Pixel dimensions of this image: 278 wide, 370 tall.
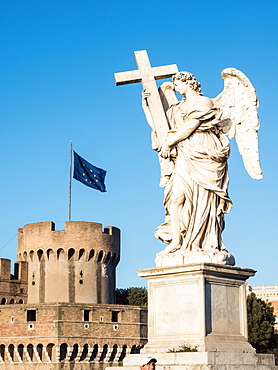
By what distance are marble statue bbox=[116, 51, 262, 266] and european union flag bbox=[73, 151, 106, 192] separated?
3959cm

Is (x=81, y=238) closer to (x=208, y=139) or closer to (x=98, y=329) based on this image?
(x=98, y=329)

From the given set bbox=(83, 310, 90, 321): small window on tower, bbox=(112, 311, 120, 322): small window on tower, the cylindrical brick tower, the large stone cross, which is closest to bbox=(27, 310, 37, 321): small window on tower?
bbox=(83, 310, 90, 321): small window on tower

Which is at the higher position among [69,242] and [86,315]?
[69,242]

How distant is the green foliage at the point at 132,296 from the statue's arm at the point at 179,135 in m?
54.3

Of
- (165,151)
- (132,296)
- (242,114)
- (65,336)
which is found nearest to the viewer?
(165,151)

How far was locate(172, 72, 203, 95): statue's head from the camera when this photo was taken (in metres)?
7.18

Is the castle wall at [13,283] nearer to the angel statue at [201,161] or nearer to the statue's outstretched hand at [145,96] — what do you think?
the statue's outstretched hand at [145,96]

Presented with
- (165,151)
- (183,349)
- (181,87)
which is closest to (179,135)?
(165,151)

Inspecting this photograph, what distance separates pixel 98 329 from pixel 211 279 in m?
36.1

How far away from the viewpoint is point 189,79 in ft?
23.6

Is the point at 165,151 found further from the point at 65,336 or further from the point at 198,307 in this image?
the point at 65,336

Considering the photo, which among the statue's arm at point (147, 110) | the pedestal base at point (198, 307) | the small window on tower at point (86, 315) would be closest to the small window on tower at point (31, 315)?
the small window on tower at point (86, 315)

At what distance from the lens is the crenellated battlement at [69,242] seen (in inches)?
1855

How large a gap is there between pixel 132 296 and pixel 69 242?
17114 mm
